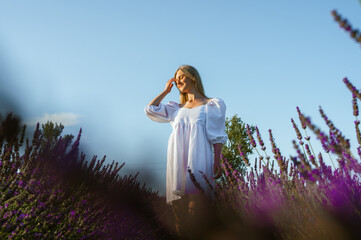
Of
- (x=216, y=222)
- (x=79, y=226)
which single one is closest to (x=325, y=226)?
(x=216, y=222)

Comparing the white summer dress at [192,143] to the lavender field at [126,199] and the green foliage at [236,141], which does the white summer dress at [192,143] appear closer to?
the lavender field at [126,199]

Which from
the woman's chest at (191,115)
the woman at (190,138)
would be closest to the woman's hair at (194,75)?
the woman at (190,138)

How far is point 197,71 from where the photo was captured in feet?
12.2

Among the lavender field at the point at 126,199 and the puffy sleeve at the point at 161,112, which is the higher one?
the puffy sleeve at the point at 161,112

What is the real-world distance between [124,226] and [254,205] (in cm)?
118

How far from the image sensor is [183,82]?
3.60m

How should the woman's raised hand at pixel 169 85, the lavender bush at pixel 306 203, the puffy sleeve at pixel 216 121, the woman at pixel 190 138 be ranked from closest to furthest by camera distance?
the lavender bush at pixel 306 203
the woman at pixel 190 138
the puffy sleeve at pixel 216 121
the woman's raised hand at pixel 169 85

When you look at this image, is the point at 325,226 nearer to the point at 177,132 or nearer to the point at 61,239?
the point at 61,239

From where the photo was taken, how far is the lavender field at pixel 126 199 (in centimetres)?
155

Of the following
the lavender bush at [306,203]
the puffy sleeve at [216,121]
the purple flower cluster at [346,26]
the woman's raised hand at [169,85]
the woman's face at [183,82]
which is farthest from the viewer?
the woman's raised hand at [169,85]

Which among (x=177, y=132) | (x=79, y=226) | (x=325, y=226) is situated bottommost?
(x=325, y=226)

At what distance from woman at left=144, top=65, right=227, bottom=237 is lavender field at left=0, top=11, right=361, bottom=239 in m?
0.39

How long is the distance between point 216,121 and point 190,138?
1.11ft

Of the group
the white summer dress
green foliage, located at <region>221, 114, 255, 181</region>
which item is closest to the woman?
the white summer dress
